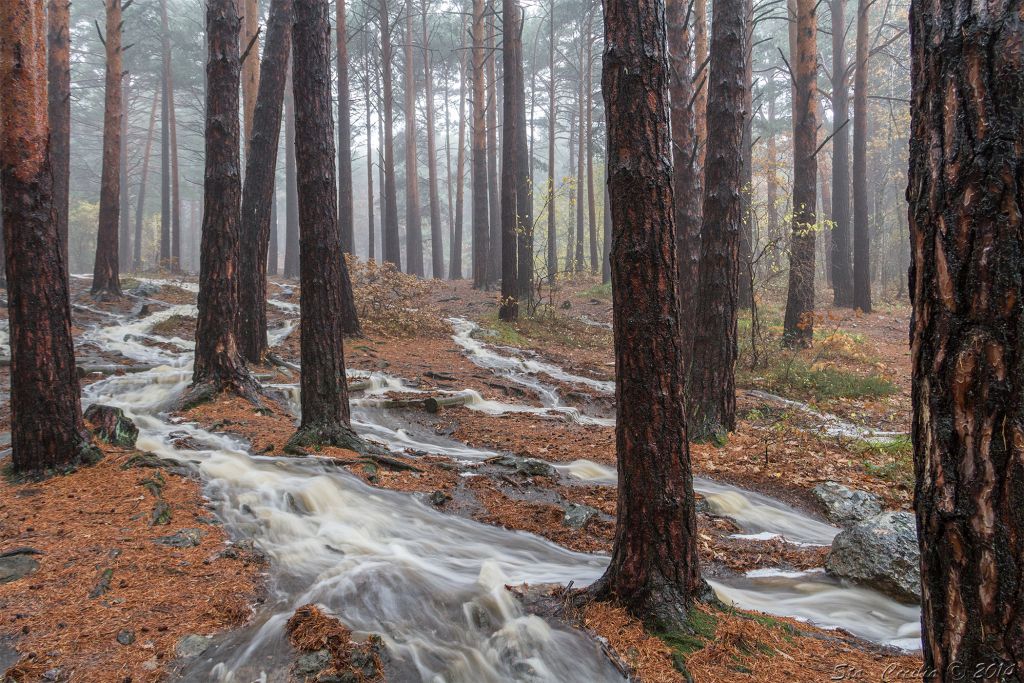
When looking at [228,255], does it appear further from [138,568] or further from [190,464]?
[138,568]

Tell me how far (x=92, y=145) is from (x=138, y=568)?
49.5 metres

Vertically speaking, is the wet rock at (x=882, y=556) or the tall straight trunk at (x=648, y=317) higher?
the tall straight trunk at (x=648, y=317)

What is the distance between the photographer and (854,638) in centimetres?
392

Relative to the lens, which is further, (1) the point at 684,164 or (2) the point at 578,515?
(1) the point at 684,164

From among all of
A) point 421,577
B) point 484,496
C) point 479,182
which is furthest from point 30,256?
point 479,182

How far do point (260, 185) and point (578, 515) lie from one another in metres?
8.44

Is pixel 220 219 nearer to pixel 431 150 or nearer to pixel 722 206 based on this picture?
pixel 722 206

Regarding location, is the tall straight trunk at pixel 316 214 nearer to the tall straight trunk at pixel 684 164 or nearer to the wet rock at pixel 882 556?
the wet rock at pixel 882 556

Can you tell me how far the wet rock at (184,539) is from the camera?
436cm

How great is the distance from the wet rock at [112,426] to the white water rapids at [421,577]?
198 mm

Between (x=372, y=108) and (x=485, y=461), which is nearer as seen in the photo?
(x=485, y=461)

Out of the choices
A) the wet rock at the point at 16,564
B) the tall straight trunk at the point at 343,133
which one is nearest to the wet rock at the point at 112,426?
the wet rock at the point at 16,564

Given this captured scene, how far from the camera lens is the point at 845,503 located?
248 inches

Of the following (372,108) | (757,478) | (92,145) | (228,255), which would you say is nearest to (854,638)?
(757,478)
